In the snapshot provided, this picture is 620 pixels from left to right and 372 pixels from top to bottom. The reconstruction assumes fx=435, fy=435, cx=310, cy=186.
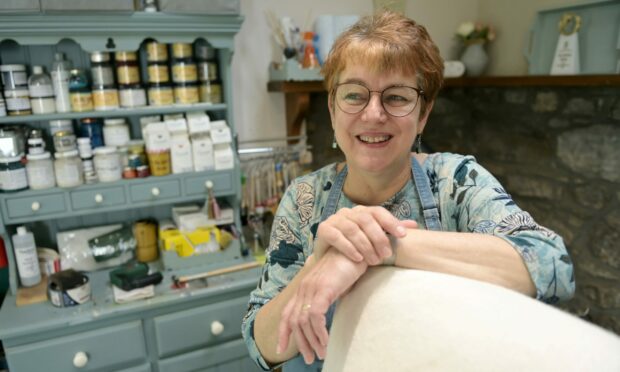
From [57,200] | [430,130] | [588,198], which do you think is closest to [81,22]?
[57,200]

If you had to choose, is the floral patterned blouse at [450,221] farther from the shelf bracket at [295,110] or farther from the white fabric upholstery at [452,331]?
the shelf bracket at [295,110]

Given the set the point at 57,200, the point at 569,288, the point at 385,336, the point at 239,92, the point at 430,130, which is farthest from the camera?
the point at 430,130

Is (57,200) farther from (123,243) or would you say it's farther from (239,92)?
(239,92)

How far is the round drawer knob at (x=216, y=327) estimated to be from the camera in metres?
1.54

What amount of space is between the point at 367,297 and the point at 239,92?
1.48 meters

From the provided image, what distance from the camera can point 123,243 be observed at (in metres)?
1.71

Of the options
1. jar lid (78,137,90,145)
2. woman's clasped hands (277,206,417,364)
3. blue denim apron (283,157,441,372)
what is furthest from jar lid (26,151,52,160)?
woman's clasped hands (277,206,417,364)

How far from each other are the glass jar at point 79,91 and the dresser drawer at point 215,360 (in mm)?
936

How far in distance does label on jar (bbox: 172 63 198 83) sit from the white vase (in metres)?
1.32

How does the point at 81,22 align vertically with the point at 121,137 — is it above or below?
above

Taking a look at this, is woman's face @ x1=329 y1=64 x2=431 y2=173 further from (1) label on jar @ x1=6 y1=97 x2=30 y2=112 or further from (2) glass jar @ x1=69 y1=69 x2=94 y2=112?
(1) label on jar @ x1=6 y1=97 x2=30 y2=112

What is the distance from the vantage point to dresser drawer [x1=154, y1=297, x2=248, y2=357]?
150cm

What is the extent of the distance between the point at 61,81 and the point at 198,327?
3.21ft

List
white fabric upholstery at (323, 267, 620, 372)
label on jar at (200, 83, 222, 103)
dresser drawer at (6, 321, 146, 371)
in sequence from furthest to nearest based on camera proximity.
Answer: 1. label on jar at (200, 83, 222, 103)
2. dresser drawer at (6, 321, 146, 371)
3. white fabric upholstery at (323, 267, 620, 372)
